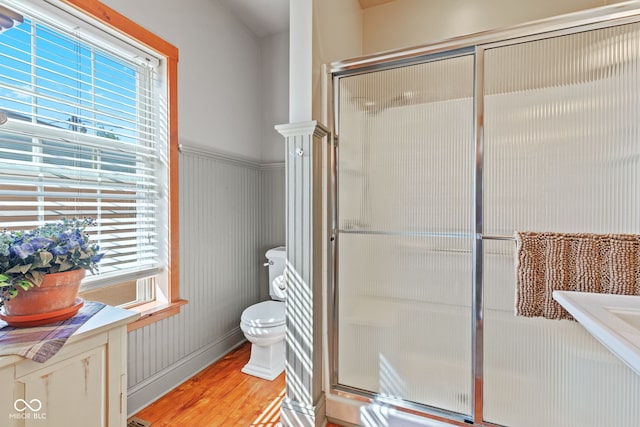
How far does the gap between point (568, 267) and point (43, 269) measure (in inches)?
77.7

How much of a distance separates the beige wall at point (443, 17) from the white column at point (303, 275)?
1302mm

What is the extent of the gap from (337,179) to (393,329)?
2.88ft

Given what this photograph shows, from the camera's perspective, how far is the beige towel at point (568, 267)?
1.12 meters

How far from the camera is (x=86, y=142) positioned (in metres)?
1.53

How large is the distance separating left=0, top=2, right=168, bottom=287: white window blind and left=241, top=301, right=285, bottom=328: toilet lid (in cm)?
70

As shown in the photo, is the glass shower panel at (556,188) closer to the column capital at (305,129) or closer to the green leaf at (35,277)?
the column capital at (305,129)

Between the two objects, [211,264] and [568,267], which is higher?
Answer: [568,267]

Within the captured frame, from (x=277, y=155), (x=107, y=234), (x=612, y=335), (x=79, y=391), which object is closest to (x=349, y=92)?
(x=277, y=155)

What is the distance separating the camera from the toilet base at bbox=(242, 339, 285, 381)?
2072 mm

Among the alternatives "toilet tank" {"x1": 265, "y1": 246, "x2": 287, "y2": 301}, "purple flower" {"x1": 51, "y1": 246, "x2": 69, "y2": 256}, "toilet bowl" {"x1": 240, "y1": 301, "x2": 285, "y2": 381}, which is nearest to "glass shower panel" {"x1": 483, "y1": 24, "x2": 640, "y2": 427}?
"toilet bowl" {"x1": 240, "y1": 301, "x2": 285, "y2": 381}

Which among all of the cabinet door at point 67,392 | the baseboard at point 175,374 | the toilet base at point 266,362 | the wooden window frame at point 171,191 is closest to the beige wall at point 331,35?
the wooden window frame at point 171,191

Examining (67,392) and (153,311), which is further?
(153,311)

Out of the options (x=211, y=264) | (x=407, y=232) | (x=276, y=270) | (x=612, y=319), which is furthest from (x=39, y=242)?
(x=612, y=319)

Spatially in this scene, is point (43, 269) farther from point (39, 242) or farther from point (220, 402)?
point (220, 402)
